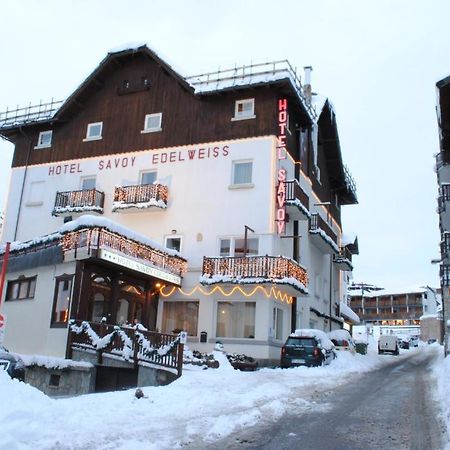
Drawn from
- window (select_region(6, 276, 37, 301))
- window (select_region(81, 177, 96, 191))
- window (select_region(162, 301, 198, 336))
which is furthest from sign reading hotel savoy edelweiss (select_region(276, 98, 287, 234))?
window (select_region(6, 276, 37, 301))

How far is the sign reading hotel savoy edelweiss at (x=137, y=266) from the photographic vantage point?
2033 centimetres

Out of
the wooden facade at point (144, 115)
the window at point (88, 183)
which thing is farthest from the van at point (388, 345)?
the window at point (88, 183)

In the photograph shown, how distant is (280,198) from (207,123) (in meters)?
5.85

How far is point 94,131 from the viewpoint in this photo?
31.4 meters

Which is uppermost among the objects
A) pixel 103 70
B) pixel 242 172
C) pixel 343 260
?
pixel 103 70

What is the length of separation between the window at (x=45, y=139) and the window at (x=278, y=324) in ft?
54.8

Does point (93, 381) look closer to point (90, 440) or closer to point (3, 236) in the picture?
point (90, 440)

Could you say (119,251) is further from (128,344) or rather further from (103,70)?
(103,70)

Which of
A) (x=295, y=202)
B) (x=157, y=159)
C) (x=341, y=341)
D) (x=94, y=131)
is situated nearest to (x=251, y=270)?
(x=295, y=202)

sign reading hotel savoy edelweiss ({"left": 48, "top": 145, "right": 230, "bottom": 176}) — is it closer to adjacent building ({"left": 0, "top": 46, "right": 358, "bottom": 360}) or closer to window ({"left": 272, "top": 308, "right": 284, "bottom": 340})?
adjacent building ({"left": 0, "top": 46, "right": 358, "bottom": 360})

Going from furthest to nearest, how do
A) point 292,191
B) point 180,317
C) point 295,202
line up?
point 180,317 → point 292,191 → point 295,202

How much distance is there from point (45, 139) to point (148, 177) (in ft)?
26.4

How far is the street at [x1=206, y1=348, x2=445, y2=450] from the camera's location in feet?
26.5

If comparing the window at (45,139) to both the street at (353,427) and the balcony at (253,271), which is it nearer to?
the balcony at (253,271)
